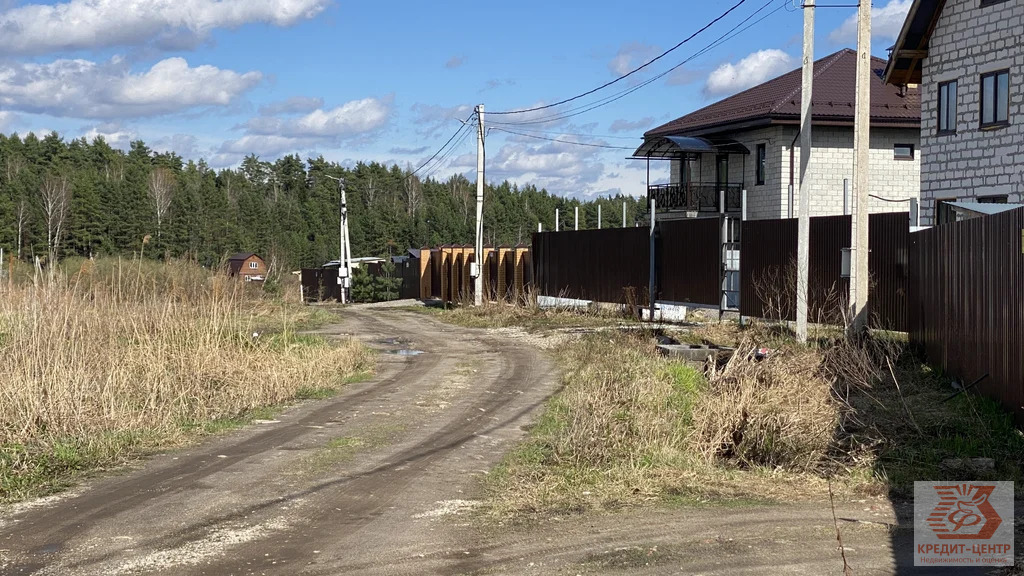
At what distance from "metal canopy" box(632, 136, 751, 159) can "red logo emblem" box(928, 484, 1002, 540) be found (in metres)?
26.7

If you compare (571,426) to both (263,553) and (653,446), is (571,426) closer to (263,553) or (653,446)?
(653,446)

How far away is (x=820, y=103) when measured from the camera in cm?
3162

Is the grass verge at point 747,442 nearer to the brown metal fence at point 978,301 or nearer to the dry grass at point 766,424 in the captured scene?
the dry grass at point 766,424

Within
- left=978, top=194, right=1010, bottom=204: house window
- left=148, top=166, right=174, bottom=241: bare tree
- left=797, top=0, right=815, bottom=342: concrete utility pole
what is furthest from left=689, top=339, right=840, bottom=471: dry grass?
left=148, top=166, right=174, bottom=241: bare tree

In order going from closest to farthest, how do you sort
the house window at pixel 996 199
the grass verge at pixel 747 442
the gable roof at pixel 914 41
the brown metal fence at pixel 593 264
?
the grass verge at pixel 747 442
the house window at pixel 996 199
the gable roof at pixel 914 41
the brown metal fence at pixel 593 264

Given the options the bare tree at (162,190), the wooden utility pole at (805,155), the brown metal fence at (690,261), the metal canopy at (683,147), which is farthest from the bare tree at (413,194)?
the wooden utility pole at (805,155)

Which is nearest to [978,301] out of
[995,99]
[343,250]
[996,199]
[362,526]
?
[362,526]

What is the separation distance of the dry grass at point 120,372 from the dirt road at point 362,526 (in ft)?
2.33

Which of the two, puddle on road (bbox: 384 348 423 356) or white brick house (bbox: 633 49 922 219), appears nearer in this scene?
puddle on road (bbox: 384 348 423 356)

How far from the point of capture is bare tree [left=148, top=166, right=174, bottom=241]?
248ft

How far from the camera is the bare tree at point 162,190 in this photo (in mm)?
75688

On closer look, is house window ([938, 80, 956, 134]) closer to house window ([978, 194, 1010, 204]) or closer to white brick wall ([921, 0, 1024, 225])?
white brick wall ([921, 0, 1024, 225])

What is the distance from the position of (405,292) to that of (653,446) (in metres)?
36.8

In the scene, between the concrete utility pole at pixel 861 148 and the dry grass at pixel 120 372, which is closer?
the dry grass at pixel 120 372
